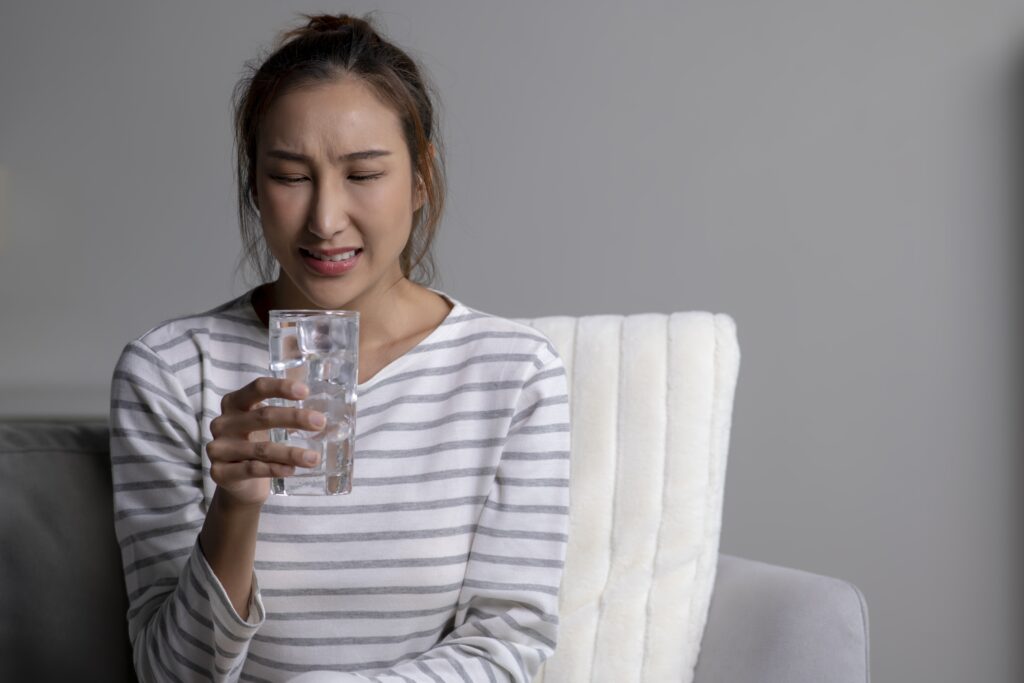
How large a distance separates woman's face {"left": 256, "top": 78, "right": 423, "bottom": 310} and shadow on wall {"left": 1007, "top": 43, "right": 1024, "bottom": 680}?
134cm

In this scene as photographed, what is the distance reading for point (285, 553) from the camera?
53.1 inches

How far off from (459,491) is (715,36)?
1.22 m

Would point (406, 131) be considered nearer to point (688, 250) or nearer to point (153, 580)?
point (153, 580)

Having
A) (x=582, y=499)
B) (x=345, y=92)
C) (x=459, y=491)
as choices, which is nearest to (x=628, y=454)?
(x=582, y=499)

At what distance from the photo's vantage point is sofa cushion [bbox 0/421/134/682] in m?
1.50

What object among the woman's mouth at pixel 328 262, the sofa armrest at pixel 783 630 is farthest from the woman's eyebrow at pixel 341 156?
the sofa armrest at pixel 783 630

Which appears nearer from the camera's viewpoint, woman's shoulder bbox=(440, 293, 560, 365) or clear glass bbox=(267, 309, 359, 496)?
clear glass bbox=(267, 309, 359, 496)

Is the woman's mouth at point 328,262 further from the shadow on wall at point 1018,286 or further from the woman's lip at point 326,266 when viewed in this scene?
the shadow on wall at point 1018,286

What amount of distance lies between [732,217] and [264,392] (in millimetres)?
1427

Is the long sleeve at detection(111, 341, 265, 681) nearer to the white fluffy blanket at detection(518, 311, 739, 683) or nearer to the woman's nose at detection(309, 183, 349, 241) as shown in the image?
the woman's nose at detection(309, 183, 349, 241)

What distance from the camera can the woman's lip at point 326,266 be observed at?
1289 millimetres

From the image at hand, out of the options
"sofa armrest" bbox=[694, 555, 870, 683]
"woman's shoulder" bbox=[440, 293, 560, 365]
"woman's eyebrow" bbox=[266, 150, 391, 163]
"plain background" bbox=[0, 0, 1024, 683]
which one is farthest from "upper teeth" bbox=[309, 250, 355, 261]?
"plain background" bbox=[0, 0, 1024, 683]

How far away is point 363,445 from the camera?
139 centimetres

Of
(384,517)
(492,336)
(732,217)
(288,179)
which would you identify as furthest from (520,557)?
(732,217)
